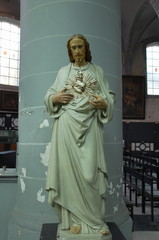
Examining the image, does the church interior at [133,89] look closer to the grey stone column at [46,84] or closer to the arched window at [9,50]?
the arched window at [9,50]

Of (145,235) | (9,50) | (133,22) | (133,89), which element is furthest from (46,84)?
(133,22)

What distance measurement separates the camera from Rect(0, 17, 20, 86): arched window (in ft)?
41.7

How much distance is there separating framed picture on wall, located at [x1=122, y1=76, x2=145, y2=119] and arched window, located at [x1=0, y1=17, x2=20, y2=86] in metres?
5.91

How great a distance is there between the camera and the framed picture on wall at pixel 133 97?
11695mm

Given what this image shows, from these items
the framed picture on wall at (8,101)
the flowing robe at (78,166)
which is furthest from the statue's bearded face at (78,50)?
the framed picture on wall at (8,101)

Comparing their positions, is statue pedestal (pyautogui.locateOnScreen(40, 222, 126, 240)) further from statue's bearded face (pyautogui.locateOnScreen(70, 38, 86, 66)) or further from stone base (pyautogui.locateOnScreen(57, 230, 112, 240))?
statue's bearded face (pyautogui.locateOnScreen(70, 38, 86, 66))

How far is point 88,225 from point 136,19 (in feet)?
43.2

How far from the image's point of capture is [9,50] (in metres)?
12.9

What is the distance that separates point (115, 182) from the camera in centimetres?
344

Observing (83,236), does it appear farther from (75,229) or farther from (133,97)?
(133,97)

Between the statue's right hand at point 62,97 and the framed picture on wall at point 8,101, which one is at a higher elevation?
the framed picture on wall at point 8,101

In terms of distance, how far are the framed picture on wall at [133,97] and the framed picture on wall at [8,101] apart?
552cm

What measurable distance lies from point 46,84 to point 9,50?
1063 centimetres

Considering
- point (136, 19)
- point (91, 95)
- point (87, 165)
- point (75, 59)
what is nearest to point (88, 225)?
point (87, 165)
